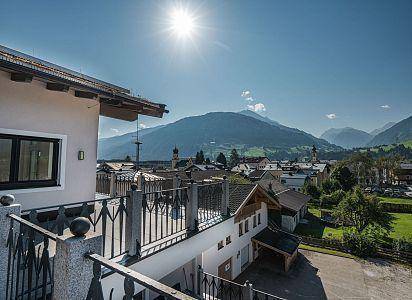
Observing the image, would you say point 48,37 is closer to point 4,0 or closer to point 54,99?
point 4,0

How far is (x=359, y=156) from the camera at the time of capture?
77.7 metres

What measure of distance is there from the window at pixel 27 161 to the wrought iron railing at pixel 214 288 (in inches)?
256

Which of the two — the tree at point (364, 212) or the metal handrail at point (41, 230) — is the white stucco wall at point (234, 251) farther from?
the tree at point (364, 212)

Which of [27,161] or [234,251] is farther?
[234,251]

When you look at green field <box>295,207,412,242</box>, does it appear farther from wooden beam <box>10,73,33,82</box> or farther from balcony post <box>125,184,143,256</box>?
wooden beam <box>10,73,33,82</box>

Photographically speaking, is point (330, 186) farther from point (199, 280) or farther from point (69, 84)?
point (69, 84)

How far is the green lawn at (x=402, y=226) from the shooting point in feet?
89.2

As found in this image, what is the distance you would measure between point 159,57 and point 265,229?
16195mm

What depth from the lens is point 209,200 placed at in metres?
8.75

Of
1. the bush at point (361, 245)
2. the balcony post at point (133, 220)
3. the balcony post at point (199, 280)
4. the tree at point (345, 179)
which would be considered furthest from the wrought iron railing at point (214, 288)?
the tree at point (345, 179)

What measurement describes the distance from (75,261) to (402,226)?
139ft

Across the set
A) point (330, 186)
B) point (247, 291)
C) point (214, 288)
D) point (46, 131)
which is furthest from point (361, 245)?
point (330, 186)

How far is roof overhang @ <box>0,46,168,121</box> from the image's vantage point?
4.51m

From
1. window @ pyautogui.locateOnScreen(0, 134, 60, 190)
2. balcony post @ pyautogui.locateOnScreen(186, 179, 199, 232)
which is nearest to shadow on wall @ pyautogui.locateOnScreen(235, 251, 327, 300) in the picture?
balcony post @ pyautogui.locateOnScreen(186, 179, 199, 232)
